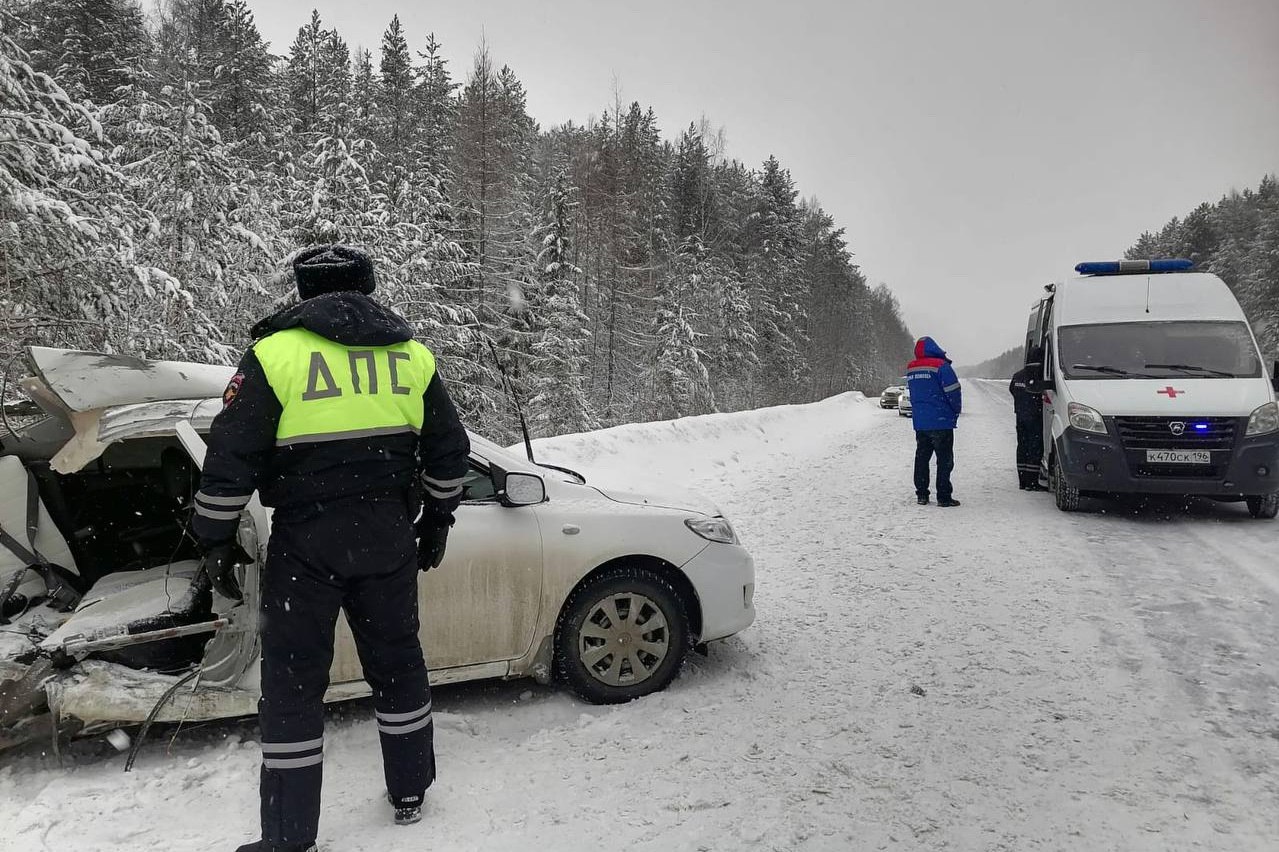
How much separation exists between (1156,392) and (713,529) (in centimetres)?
592

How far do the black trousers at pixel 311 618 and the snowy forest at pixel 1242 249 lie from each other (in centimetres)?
3439

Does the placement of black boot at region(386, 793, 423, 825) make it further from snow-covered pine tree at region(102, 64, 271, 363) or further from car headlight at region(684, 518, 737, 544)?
snow-covered pine tree at region(102, 64, 271, 363)

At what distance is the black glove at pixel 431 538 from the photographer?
2.97 m

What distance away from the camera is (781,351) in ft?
134

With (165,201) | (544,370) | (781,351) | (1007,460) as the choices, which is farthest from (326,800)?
(781,351)

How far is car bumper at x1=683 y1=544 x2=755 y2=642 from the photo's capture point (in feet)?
13.5

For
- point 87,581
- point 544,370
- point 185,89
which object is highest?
point 185,89

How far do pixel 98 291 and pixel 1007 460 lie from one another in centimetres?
1428

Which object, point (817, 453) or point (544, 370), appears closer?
point (817, 453)

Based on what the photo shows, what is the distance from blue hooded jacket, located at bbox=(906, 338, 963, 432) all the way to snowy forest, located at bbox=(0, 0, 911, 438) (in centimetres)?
560

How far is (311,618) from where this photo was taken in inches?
104

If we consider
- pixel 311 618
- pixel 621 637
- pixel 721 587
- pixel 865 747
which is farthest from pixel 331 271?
pixel 865 747

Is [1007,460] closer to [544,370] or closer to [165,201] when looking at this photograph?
[544,370]

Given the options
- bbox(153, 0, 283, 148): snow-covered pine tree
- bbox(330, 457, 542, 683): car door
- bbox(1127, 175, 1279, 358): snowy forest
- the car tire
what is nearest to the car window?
bbox(330, 457, 542, 683): car door
